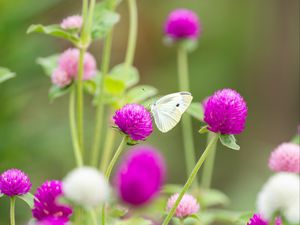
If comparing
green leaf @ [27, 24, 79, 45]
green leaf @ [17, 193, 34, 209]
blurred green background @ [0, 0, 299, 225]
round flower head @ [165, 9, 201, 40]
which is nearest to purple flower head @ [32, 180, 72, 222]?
green leaf @ [17, 193, 34, 209]

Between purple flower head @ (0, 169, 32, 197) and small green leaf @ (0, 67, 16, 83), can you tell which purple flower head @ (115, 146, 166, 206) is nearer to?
purple flower head @ (0, 169, 32, 197)

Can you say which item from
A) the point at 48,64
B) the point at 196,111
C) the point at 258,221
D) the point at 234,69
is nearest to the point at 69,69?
the point at 48,64

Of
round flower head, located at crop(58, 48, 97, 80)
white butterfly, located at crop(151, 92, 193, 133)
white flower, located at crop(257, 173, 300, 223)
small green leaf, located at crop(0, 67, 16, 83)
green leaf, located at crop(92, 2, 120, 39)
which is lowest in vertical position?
white flower, located at crop(257, 173, 300, 223)

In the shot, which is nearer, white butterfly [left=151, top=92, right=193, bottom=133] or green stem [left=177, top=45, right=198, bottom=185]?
white butterfly [left=151, top=92, right=193, bottom=133]

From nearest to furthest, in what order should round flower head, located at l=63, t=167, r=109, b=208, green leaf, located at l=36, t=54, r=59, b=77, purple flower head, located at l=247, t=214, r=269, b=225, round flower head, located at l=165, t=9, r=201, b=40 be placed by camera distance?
round flower head, located at l=63, t=167, r=109, b=208
purple flower head, located at l=247, t=214, r=269, b=225
green leaf, located at l=36, t=54, r=59, b=77
round flower head, located at l=165, t=9, r=201, b=40

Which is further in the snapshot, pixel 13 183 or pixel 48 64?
pixel 48 64

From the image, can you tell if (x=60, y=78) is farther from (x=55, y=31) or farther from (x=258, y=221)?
(x=258, y=221)

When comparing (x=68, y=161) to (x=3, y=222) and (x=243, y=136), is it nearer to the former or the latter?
(x=3, y=222)
